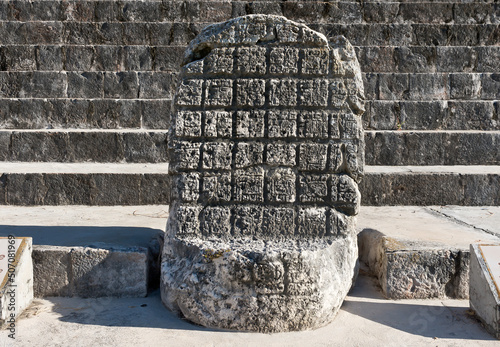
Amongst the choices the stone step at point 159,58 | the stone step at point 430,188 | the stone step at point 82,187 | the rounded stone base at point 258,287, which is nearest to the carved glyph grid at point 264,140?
the rounded stone base at point 258,287

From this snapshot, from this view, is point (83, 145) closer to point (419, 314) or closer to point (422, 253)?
point (422, 253)

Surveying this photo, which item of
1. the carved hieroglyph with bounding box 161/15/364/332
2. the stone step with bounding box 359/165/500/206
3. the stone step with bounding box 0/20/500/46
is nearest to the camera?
the carved hieroglyph with bounding box 161/15/364/332

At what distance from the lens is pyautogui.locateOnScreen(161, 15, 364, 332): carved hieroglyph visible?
3.21 meters

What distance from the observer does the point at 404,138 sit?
5969 millimetres

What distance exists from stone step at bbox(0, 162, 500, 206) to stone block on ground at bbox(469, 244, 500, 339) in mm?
2247

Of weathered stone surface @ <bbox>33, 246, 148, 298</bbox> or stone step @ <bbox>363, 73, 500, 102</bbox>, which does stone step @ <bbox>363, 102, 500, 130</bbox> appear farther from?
weathered stone surface @ <bbox>33, 246, 148, 298</bbox>

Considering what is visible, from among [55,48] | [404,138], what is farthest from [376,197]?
[55,48]

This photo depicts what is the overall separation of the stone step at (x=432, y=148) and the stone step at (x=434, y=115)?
1.75 feet

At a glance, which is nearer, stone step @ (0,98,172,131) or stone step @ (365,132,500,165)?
stone step @ (365,132,500,165)

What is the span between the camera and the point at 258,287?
9.67 feet

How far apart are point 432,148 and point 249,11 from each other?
3907 mm

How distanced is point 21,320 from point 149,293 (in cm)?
83

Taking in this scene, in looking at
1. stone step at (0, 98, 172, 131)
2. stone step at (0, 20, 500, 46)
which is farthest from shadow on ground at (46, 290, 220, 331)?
stone step at (0, 20, 500, 46)

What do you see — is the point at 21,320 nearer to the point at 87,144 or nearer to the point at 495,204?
the point at 87,144
